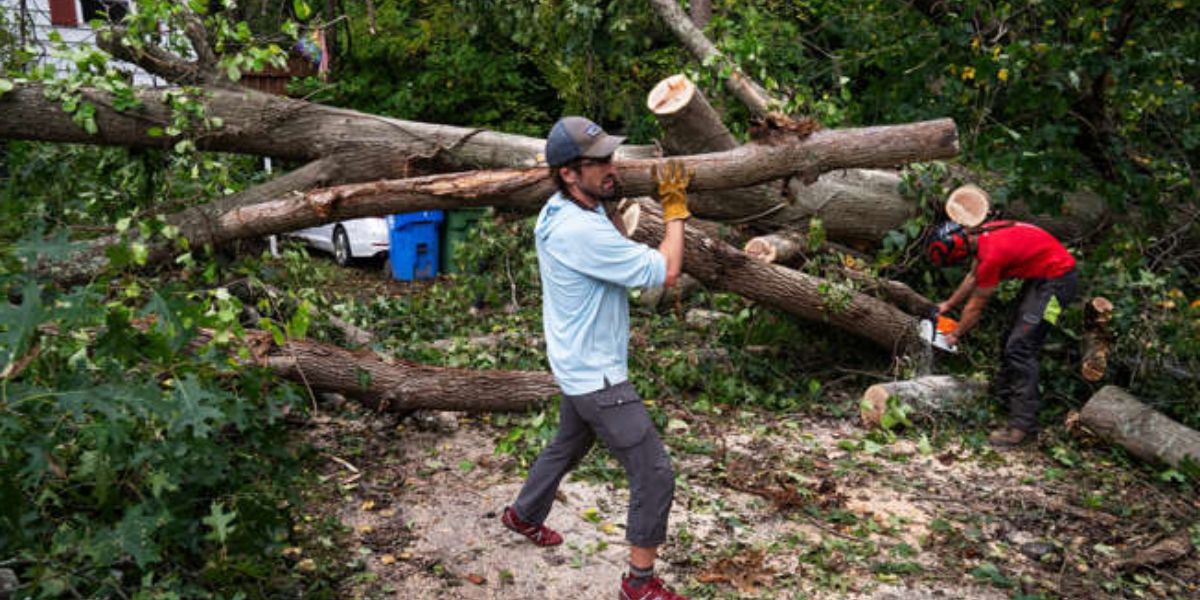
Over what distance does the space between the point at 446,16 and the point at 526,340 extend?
23.6ft

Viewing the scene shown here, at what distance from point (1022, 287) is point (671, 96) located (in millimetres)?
2596

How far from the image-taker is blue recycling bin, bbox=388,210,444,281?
11.6 m

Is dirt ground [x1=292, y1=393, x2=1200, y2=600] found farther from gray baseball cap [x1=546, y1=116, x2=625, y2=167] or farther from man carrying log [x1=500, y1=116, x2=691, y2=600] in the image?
gray baseball cap [x1=546, y1=116, x2=625, y2=167]

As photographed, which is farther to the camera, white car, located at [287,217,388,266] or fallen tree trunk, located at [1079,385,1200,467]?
white car, located at [287,217,388,266]

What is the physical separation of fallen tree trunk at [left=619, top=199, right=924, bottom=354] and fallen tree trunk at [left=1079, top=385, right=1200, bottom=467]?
116 centimetres

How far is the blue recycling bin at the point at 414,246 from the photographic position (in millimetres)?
11641

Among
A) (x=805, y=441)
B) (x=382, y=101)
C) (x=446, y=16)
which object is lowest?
(x=805, y=441)

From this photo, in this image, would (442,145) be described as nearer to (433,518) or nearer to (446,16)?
(433,518)

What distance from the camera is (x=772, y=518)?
15.0ft

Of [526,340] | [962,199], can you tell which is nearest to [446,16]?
[526,340]

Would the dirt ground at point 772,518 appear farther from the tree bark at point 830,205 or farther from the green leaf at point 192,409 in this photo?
the tree bark at point 830,205

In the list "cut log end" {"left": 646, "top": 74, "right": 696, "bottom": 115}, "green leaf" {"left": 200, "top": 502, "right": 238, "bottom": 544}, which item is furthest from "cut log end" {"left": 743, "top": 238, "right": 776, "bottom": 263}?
"green leaf" {"left": 200, "top": 502, "right": 238, "bottom": 544}

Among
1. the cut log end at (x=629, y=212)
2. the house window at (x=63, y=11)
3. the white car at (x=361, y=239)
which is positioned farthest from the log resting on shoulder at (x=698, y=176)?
the house window at (x=63, y=11)

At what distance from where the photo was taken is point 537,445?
520 cm
